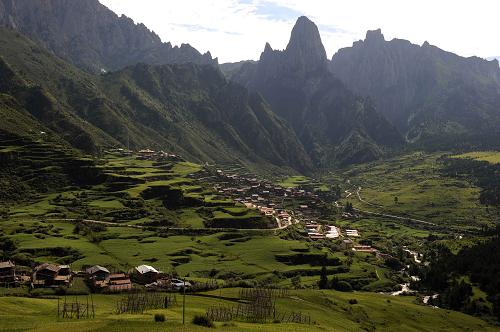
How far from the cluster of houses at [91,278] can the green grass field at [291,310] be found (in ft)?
22.3

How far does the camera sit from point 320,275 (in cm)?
14950

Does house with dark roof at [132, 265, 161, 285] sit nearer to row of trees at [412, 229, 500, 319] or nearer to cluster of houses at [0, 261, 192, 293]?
cluster of houses at [0, 261, 192, 293]

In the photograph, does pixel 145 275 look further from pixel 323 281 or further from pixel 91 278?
pixel 323 281

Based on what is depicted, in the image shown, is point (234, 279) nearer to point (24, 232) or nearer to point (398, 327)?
point (398, 327)

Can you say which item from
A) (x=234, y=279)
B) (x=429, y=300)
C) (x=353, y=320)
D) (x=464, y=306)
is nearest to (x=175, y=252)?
(x=234, y=279)

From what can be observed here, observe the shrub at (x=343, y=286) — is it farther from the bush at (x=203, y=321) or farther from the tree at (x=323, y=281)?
the bush at (x=203, y=321)

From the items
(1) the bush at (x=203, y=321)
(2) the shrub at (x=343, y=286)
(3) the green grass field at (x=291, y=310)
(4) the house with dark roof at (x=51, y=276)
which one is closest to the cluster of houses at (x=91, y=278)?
(4) the house with dark roof at (x=51, y=276)

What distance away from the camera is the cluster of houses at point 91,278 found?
357 feet

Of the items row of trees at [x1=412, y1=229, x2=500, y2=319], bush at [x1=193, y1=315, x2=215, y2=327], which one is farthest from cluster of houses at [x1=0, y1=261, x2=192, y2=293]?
row of trees at [x1=412, y1=229, x2=500, y2=319]

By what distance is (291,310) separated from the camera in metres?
101

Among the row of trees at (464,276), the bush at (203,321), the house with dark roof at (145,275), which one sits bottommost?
the row of trees at (464,276)

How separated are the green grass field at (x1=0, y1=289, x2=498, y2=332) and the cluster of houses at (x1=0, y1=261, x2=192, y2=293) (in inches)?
267

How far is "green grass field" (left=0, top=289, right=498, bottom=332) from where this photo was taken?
6838 centimetres

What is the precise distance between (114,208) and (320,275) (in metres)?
82.9
